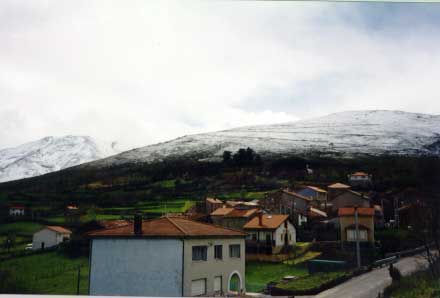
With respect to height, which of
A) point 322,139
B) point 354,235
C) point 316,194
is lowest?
point 354,235

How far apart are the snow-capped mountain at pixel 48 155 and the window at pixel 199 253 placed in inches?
76.8

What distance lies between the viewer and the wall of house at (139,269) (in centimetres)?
616

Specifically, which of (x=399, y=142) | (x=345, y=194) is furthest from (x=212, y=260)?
(x=399, y=142)

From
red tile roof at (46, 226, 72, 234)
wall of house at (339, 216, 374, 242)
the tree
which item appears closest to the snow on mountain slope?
the tree

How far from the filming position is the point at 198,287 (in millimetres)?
6148

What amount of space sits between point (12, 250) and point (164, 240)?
88.6 inches

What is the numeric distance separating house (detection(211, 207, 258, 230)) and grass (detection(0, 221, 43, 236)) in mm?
2503

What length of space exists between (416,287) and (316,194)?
1.72 metres

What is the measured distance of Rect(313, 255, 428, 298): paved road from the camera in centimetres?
609

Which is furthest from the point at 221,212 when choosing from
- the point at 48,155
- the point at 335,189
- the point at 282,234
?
the point at 48,155

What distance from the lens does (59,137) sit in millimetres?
7039

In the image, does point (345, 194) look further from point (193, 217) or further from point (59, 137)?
point (59, 137)

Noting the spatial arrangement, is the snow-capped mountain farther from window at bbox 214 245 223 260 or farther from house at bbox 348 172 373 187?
house at bbox 348 172 373 187

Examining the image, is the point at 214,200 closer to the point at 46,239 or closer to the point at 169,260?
the point at 169,260
